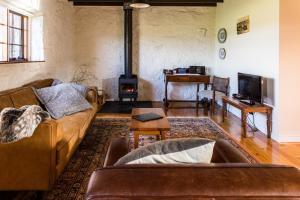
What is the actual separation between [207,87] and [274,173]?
6040mm

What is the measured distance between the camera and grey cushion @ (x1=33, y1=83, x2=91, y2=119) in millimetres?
3346

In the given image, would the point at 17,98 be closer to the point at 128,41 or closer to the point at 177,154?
the point at 177,154

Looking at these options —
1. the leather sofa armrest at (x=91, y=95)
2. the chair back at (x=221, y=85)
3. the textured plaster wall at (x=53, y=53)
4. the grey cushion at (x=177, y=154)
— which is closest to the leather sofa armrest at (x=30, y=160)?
the grey cushion at (x=177, y=154)

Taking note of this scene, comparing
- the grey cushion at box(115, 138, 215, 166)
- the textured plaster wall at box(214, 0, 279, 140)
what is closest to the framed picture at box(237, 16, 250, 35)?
the textured plaster wall at box(214, 0, 279, 140)

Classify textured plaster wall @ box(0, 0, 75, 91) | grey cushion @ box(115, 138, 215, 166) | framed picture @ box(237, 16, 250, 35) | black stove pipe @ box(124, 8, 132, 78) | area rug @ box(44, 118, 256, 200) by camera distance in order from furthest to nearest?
black stove pipe @ box(124, 8, 132, 78) → framed picture @ box(237, 16, 250, 35) → textured plaster wall @ box(0, 0, 75, 91) → area rug @ box(44, 118, 256, 200) → grey cushion @ box(115, 138, 215, 166)

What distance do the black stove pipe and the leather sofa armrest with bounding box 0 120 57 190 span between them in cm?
463

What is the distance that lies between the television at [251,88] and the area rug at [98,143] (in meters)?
0.68

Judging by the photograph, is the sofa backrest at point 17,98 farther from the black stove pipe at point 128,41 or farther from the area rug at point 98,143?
the black stove pipe at point 128,41

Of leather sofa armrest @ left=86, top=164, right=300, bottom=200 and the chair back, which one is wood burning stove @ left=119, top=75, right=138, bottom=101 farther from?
leather sofa armrest @ left=86, top=164, right=300, bottom=200

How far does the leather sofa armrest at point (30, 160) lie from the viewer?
197 centimetres

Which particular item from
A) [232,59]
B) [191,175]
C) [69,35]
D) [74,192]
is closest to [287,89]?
[232,59]

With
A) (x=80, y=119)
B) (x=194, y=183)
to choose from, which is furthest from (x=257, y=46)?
(x=194, y=183)

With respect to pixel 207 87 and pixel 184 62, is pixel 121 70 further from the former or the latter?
pixel 207 87

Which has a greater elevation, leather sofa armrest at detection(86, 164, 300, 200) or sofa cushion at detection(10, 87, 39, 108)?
sofa cushion at detection(10, 87, 39, 108)
